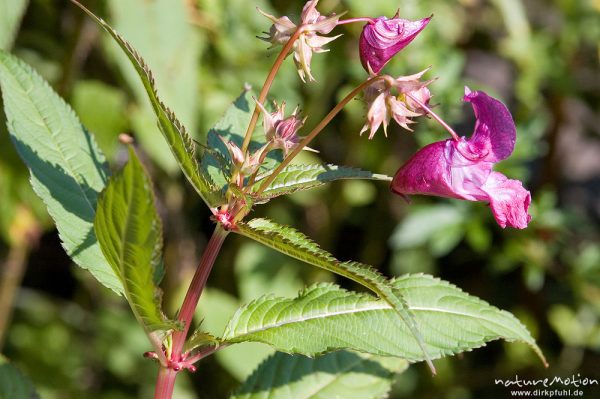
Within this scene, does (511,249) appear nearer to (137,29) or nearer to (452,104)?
(452,104)

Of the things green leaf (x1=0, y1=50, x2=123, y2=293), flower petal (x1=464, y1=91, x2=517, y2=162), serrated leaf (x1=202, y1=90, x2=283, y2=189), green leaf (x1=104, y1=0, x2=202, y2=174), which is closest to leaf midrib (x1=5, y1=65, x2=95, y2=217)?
green leaf (x1=0, y1=50, x2=123, y2=293)

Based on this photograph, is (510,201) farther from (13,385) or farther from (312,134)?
(13,385)

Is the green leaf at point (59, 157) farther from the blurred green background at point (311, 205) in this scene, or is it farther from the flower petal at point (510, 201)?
the blurred green background at point (311, 205)

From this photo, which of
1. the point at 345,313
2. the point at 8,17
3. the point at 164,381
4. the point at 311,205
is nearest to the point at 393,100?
the point at 345,313

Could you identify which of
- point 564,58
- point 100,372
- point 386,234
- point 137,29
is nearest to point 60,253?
point 100,372

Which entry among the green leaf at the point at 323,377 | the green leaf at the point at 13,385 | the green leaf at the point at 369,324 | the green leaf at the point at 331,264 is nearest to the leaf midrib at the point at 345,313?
the green leaf at the point at 369,324
